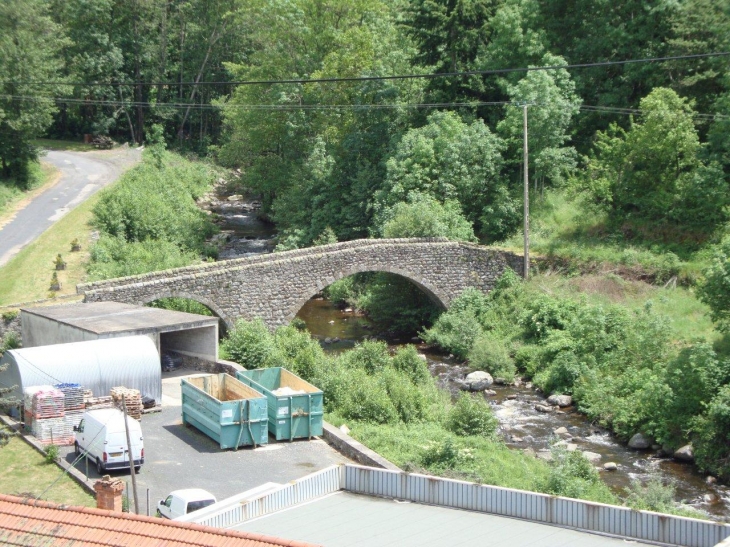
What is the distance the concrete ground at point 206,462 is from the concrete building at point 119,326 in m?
2.68

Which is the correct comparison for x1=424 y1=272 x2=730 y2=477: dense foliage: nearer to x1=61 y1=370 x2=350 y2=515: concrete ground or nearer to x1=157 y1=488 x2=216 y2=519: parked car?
x1=61 y1=370 x2=350 y2=515: concrete ground

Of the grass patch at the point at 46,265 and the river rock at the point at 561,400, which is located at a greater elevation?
the grass patch at the point at 46,265

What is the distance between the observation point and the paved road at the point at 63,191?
37.4 meters

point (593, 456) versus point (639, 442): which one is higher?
point (639, 442)

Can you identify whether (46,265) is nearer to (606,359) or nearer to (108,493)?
(606,359)

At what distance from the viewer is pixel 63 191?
4631 centimetres

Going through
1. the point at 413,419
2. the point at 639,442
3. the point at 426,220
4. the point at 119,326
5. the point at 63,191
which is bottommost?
the point at 639,442

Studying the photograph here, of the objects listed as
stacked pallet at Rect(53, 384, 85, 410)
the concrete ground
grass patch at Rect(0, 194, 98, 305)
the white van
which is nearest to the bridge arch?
grass patch at Rect(0, 194, 98, 305)

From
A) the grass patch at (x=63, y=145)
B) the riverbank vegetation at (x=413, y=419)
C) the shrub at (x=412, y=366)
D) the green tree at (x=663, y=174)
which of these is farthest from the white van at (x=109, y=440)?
the grass patch at (x=63, y=145)

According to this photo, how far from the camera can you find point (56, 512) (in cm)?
1050

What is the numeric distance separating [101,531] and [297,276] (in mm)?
21186

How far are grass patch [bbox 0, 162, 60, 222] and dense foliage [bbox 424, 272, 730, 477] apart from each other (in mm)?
19645

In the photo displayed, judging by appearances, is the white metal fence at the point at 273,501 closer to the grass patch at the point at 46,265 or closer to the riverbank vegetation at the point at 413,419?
the riverbank vegetation at the point at 413,419

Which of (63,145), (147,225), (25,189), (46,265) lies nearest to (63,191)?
(25,189)
